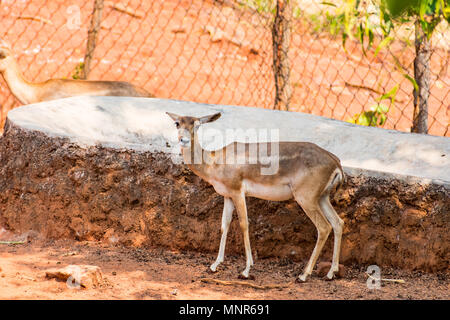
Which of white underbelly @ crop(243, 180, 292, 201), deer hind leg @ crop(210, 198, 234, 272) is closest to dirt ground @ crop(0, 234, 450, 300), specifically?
deer hind leg @ crop(210, 198, 234, 272)

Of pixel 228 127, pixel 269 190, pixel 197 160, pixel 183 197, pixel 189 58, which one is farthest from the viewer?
pixel 189 58

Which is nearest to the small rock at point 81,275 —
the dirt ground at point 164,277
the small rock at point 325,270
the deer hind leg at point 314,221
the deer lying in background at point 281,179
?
the dirt ground at point 164,277

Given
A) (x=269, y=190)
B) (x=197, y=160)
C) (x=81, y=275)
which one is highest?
(x=197, y=160)

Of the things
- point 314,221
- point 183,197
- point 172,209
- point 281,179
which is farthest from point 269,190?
point 172,209

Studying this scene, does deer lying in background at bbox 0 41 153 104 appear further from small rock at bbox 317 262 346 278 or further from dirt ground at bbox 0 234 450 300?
small rock at bbox 317 262 346 278

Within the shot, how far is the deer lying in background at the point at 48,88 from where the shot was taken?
8.30m

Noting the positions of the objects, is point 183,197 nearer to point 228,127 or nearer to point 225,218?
point 225,218

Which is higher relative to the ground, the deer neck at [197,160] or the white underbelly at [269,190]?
the deer neck at [197,160]

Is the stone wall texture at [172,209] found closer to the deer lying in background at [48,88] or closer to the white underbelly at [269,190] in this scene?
the white underbelly at [269,190]

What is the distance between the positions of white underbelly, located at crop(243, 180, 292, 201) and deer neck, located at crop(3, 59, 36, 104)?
4.83 m

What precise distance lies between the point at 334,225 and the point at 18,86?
18.0 feet

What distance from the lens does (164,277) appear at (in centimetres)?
420

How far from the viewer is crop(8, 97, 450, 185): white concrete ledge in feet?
17.5
